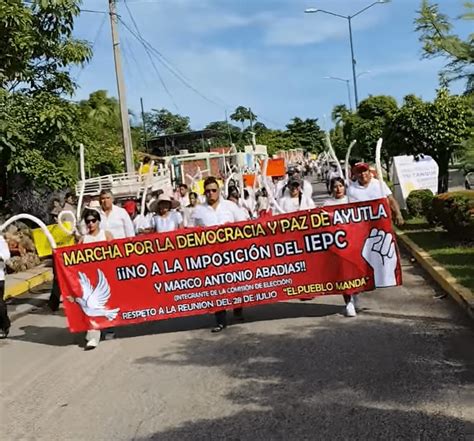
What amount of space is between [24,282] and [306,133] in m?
94.0

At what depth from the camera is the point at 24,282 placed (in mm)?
13023

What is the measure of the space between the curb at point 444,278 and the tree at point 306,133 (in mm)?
91071

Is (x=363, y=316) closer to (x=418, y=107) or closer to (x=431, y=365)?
(x=431, y=365)

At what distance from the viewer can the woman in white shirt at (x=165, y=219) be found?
920 cm

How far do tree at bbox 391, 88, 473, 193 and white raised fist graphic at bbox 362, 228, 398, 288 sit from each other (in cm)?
811

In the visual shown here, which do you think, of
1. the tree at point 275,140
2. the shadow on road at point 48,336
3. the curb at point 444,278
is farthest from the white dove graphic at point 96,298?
the tree at point 275,140

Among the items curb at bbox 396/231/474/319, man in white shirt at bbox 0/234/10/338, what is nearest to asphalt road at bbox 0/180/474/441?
curb at bbox 396/231/474/319

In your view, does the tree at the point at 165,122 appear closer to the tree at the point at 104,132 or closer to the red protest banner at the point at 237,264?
the tree at the point at 104,132

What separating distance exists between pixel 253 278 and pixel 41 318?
12.3 ft

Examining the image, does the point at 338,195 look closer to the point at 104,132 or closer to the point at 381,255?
the point at 381,255

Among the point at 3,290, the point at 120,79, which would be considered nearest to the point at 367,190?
the point at 3,290

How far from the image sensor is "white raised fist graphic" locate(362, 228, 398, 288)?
796 cm

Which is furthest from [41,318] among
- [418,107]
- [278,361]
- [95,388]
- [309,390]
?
[418,107]

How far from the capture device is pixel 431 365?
574 centimetres
